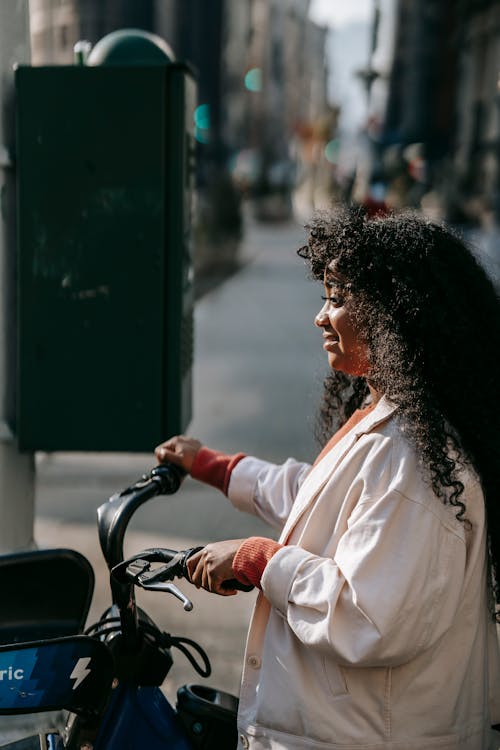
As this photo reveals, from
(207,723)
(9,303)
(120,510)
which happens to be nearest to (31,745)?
(207,723)

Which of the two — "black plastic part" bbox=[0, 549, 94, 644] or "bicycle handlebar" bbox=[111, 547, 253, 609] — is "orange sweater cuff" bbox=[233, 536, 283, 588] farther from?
"black plastic part" bbox=[0, 549, 94, 644]

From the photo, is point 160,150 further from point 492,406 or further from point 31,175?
point 492,406

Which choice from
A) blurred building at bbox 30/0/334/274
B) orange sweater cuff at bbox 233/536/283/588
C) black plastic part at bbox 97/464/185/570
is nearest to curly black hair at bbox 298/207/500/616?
orange sweater cuff at bbox 233/536/283/588

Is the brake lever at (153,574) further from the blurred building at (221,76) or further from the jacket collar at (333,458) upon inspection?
the blurred building at (221,76)

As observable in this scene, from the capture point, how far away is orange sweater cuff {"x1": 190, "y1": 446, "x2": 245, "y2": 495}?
2.25 meters

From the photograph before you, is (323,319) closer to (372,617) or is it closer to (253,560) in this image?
(253,560)

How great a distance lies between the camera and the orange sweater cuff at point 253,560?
5.65ft

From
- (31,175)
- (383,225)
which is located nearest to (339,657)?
(383,225)

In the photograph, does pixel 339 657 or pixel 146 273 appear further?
pixel 146 273

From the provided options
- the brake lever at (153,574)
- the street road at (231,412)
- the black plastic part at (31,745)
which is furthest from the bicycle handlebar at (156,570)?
the street road at (231,412)

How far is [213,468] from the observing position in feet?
7.43

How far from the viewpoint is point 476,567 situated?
68.8 inches

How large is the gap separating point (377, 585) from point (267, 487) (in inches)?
26.6

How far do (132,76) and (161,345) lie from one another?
0.85m
